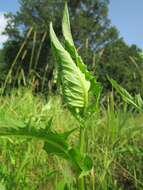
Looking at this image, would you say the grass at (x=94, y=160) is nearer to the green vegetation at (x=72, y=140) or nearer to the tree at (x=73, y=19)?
the green vegetation at (x=72, y=140)

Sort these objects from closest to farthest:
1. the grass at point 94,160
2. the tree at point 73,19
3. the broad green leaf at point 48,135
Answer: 1. the broad green leaf at point 48,135
2. the grass at point 94,160
3. the tree at point 73,19

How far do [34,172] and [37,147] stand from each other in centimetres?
22

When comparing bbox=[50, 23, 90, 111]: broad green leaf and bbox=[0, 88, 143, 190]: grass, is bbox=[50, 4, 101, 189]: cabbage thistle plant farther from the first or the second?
bbox=[0, 88, 143, 190]: grass

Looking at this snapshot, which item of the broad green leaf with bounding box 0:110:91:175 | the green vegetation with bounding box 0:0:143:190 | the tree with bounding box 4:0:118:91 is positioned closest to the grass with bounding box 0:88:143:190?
the green vegetation with bounding box 0:0:143:190

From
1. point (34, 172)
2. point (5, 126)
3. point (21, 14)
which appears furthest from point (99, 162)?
point (21, 14)

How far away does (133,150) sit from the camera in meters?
2.61

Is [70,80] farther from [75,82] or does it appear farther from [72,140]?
[72,140]

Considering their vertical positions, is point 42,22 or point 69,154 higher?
point 42,22

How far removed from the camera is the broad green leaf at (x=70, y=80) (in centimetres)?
112

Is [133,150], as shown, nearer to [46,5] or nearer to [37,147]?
[37,147]

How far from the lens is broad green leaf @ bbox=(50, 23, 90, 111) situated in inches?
44.2

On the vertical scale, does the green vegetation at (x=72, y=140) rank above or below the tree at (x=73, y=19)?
below

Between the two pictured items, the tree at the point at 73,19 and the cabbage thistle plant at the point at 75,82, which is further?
the tree at the point at 73,19

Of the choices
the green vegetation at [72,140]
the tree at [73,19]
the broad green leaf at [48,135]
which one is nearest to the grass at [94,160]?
the green vegetation at [72,140]
